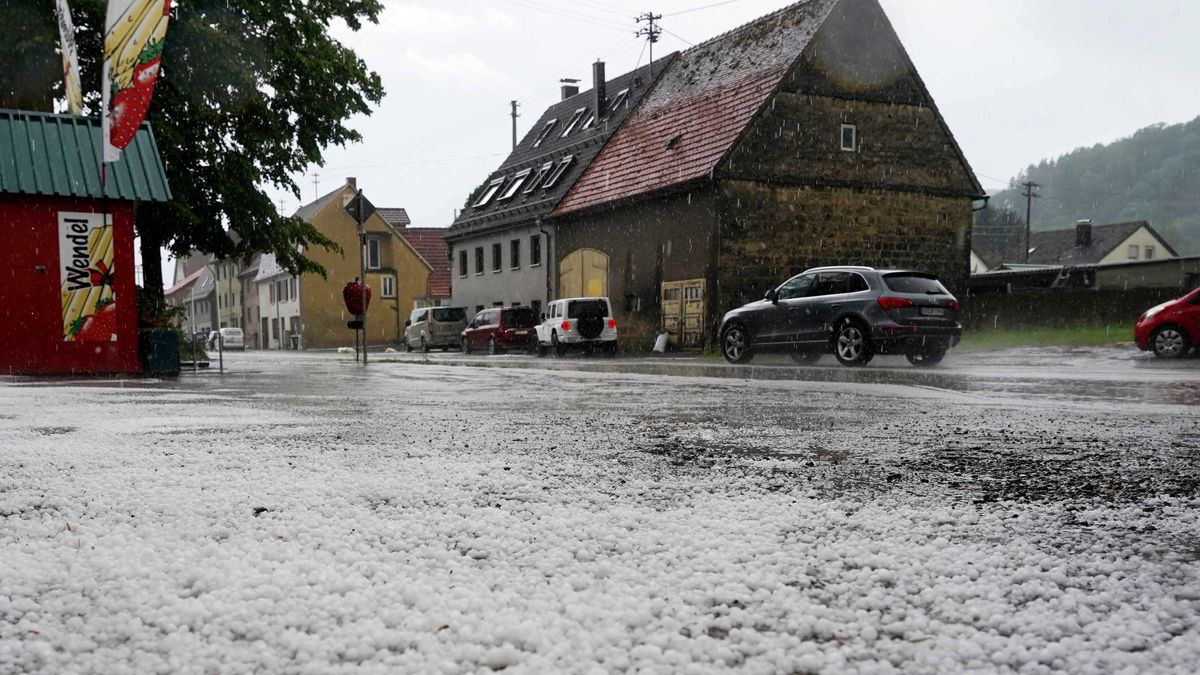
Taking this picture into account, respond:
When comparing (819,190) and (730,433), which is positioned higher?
(819,190)

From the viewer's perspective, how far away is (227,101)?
19.8 meters

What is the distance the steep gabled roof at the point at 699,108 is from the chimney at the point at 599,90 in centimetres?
261

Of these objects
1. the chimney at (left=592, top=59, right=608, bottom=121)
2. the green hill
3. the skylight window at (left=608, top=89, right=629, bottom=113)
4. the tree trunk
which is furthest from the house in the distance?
the green hill

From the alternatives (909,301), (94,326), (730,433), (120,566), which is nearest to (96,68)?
(94,326)

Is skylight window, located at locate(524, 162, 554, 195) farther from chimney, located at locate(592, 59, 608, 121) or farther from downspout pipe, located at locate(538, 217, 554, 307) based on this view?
chimney, located at locate(592, 59, 608, 121)

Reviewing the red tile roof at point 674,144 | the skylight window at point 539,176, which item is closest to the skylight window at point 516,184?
the skylight window at point 539,176

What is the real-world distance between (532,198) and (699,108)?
9.12 m

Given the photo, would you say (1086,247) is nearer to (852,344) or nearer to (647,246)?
(647,246)

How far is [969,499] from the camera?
3211 millimetres

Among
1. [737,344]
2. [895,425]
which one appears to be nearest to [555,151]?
[737,344]

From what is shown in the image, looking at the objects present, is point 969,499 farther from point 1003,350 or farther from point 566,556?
point 1003,350

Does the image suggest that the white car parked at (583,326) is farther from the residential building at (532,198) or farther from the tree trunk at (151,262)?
the tree trunk at (151,262)

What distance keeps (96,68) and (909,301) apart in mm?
16215

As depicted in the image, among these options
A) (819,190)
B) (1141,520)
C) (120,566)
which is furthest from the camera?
(819,190)
